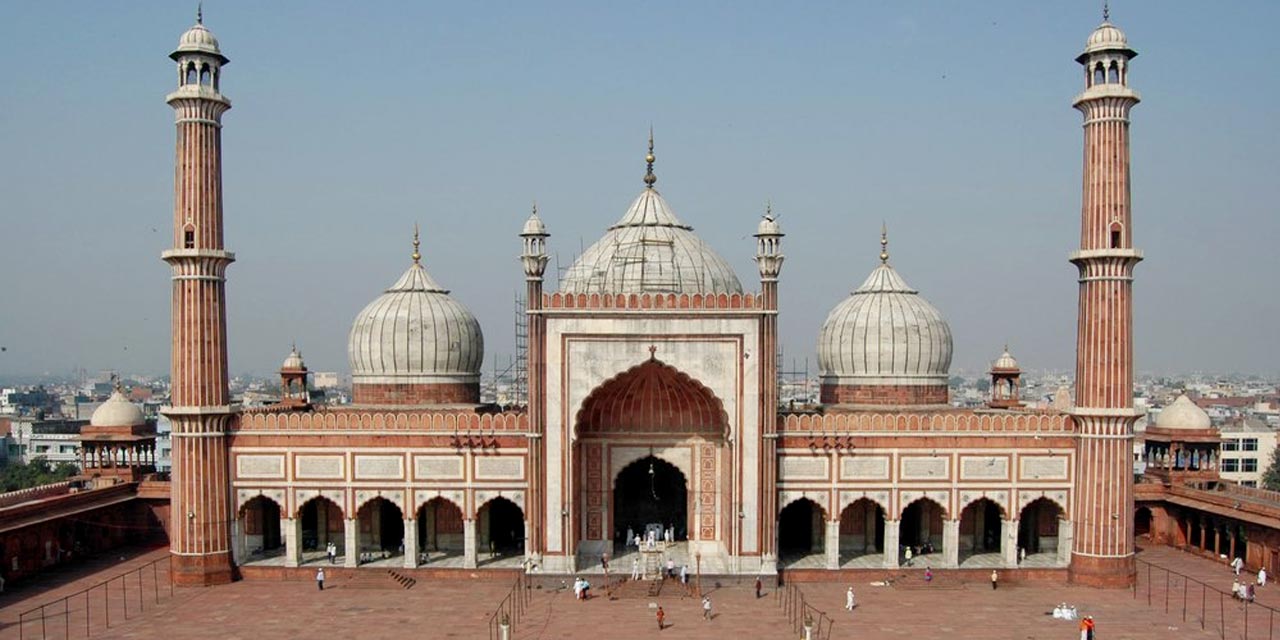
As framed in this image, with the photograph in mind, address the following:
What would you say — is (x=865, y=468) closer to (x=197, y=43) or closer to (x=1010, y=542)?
(x=1010, y=542)

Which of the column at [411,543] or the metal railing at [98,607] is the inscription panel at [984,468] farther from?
the metal railing at [98,607]

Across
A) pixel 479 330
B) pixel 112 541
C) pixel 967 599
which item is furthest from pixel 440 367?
pixel 967 599

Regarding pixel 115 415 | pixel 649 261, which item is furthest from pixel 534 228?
pixel 115 415

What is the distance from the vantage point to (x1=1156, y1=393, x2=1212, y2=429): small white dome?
1325 inches

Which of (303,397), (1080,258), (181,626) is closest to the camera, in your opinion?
(181,626)

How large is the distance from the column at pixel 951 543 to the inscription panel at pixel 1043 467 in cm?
210

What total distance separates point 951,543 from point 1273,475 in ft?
111

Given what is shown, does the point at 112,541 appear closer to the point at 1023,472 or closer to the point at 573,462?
the point at 573,462

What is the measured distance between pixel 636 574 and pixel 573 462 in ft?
10.0

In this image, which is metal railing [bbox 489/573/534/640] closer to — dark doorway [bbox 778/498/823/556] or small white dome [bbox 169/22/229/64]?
dark doorway [bbox 778/498/823/556]

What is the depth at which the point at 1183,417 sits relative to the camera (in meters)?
33.8

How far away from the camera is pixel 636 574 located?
25719mm

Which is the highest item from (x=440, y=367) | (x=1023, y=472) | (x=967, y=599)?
(x=440, y=367)

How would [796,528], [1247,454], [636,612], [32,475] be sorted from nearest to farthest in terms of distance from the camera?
[636,612], [796,528], [32,475], [1247,454]
